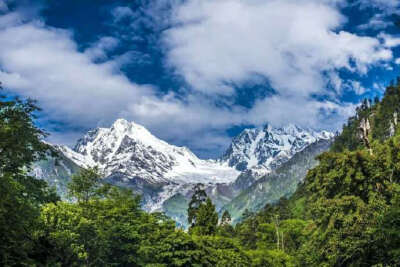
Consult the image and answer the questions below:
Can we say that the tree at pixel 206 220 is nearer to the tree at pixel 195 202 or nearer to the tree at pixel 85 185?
the tree at pixel 195 202

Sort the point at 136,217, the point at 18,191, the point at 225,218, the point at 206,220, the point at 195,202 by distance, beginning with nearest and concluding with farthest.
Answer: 1. the point at 18,191
2. the point at 136,217
3. the point at 206,220
4. the point at 195,202
5. the point at 225,218

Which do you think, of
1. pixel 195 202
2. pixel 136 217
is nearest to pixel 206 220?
pixel 195 202

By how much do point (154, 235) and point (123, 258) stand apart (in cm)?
675

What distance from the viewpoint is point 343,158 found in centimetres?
4038

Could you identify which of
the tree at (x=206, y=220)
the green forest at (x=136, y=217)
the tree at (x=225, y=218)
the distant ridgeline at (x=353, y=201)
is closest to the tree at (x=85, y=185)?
the green forest at (x=136, y=217)

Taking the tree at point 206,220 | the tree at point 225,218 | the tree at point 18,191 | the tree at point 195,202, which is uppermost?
the tree at point 225,218

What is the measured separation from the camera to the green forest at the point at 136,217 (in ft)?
78.4

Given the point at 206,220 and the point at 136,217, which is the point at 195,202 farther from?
the point at 136,217

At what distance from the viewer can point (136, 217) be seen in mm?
54406

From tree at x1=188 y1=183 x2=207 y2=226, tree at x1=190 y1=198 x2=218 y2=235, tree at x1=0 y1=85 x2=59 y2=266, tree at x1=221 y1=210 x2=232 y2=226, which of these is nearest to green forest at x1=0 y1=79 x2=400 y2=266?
tree at x1=0 y1=85 x2=59 y2=266

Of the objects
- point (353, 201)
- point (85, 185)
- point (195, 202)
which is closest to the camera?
point (353, 201)

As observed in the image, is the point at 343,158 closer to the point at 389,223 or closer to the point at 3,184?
the point at 389,223

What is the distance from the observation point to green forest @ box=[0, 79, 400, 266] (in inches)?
941

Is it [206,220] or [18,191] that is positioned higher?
[206,220]
